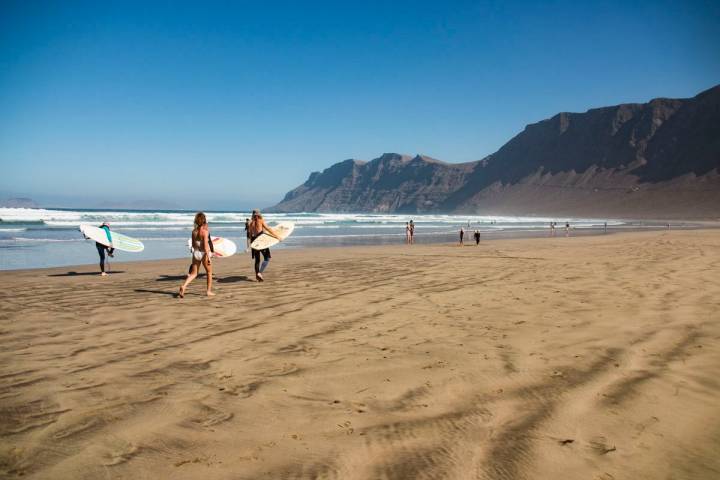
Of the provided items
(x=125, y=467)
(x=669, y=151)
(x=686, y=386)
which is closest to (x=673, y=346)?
(x=686, y=386)

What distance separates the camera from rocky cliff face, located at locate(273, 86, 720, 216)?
113 meters

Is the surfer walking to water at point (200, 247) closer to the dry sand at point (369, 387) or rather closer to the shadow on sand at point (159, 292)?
the shadow on sand at point (159, 292)

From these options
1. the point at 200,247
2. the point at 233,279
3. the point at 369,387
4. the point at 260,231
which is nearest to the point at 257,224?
the point at 260,231

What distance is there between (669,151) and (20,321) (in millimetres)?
157684

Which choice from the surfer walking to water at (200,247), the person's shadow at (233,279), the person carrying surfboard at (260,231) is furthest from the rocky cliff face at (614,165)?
the surfer walking to water at (200,247)

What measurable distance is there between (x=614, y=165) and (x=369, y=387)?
162 meters

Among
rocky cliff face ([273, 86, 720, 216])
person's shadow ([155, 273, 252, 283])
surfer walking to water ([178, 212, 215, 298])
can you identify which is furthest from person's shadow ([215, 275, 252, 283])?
rocky cliff face ([273, 86, 720, 216])

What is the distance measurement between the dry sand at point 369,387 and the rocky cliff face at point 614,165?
→ 108544 millimetres

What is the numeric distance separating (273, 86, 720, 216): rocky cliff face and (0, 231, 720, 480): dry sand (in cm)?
10854

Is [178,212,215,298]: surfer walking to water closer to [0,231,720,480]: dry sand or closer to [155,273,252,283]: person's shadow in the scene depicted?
[0,231,720,480]: dry sand

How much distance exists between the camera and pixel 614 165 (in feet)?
465

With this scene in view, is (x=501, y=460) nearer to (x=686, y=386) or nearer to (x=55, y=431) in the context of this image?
(x=686, y=386)

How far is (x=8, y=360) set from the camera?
16.2 feet

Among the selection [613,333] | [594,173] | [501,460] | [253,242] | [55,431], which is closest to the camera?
[501,460]
